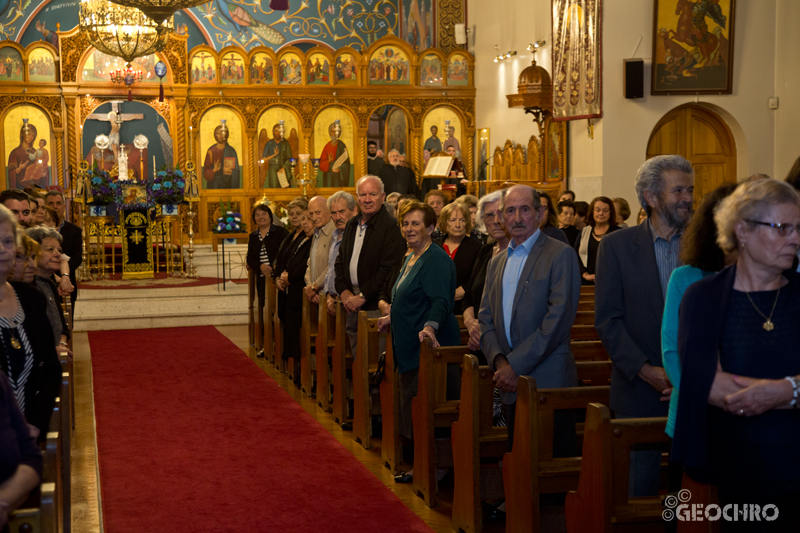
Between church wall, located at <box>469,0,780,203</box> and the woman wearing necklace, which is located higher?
church wall, located at <box>469,0,780,203</box>

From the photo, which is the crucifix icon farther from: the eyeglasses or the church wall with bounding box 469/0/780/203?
the eyeglasses

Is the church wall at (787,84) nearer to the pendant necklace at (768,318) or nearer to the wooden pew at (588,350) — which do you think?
the wooden pew at (588,350)

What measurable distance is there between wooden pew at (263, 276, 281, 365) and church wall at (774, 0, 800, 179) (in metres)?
6.65

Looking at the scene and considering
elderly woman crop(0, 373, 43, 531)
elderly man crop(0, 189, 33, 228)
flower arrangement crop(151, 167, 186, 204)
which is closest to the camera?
elderly woman crop(0, 373, 43, 531)

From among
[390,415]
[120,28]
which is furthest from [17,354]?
[120,28]

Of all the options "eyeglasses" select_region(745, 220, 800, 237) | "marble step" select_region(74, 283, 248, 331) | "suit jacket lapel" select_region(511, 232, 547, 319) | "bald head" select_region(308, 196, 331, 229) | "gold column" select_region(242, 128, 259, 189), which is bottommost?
"marble step" select_region(74, 283, 248, 331)

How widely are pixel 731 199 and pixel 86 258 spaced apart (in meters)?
12.8

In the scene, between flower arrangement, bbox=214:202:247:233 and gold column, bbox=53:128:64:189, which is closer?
flower arrangement, bbox=214:202:247:233

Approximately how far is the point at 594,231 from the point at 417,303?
10.3ft

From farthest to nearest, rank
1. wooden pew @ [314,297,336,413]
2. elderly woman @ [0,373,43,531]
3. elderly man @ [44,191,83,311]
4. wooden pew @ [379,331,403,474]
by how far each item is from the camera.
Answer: elderly man @ [44,191,83,311], wooden pew @ [314,297,336,413], wooden pew @ [379,331,403,474], elderly woman @ [0,373,43,531]

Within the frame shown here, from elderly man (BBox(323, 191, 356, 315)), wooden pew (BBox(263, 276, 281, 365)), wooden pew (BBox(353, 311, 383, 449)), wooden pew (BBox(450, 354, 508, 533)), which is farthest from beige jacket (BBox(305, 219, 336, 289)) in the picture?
wooden pew (BBox(450, 354, 508, 533))

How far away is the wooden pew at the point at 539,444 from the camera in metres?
3.19

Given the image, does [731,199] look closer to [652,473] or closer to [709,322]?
[709,322]

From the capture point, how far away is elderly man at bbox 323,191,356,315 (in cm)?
635
